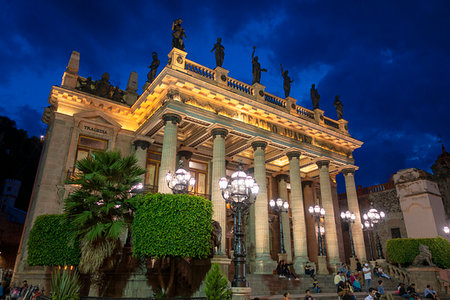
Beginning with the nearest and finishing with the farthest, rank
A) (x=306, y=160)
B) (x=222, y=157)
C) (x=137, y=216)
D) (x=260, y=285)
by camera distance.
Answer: (x=137, y=216)
(x=260, y=285)
(x=222, y=157)
(x=306, y=160)

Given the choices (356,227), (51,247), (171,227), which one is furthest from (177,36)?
(356,227)

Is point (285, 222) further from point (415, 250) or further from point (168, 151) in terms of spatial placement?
point (168, 151)

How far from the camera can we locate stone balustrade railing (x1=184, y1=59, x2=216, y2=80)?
57.1 feet

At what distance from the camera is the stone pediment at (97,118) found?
1799cm

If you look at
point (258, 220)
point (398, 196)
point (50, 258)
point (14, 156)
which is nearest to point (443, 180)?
point (398, 196)

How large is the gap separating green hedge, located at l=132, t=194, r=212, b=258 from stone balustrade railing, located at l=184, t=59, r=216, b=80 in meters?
9.16

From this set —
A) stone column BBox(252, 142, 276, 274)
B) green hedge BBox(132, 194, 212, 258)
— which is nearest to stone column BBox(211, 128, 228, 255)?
stone column BBox(252, 142, 276, 274)

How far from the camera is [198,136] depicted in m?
19.0

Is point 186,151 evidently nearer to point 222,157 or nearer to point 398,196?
point 222,157

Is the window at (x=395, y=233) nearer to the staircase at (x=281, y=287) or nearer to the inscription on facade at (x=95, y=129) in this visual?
the staircase at (x=281, y=287)

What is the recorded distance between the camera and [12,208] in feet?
124

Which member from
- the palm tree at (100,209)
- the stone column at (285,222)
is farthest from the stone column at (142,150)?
the stone column at (285,222)

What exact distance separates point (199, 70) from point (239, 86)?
115 inches

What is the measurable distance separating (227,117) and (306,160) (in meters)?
8.95
